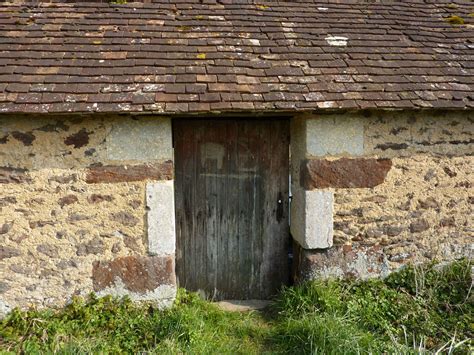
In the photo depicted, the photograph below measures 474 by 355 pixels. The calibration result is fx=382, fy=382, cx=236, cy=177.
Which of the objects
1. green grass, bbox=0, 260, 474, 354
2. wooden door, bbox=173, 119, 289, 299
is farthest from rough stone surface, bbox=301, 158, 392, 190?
green grass, bbox=0, 260, 474, 354

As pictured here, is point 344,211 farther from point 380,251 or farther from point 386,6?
point 386,6

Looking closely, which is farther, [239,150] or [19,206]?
[239,150]

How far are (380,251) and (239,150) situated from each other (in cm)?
193

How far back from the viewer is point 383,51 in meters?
4.41

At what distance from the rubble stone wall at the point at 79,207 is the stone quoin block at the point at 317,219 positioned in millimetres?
1432

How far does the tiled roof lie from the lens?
3.62 metres

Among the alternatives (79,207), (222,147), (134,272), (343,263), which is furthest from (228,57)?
(343,263)

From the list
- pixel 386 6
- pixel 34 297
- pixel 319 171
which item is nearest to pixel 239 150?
pixel 319 171

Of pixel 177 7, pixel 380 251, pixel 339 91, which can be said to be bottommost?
pixel 380 251

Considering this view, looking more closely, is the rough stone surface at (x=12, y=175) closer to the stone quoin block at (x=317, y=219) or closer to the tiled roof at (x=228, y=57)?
the tiled roof at (x=228, y=57)

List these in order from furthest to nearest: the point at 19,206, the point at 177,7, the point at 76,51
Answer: the point at 177,7 < the point at 76,51 < the point at 19,206

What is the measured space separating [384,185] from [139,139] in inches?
104

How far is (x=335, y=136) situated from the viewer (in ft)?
13.2

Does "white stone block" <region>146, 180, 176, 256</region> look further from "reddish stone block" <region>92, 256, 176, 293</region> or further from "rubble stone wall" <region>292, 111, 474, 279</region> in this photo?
"rubble stone wall" <region>292, 111, 474, 279</region>
